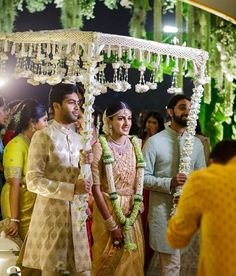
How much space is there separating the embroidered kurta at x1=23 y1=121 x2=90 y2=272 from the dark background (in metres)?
3.86

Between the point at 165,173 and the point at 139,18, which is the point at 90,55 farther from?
the point at 139,18

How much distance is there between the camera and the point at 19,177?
5.76 m

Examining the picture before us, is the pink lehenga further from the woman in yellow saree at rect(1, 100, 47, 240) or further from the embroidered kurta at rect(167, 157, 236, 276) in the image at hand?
the embroidered kurta at rect(167, 157, 236, 276)

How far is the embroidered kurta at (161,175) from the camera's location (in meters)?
5.71

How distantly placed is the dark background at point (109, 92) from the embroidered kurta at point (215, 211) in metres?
5.42

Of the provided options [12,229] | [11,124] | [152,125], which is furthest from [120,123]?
[152,125]

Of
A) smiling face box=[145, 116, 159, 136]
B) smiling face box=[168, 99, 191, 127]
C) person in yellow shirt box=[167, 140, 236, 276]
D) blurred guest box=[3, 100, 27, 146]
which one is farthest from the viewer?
smiling face box=[145, 116, 159, 136]

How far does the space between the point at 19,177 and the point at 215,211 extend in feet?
8.75

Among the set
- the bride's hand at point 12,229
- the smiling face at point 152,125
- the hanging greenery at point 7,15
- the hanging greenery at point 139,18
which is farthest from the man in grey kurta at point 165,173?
the hanging greenery at point 7,15

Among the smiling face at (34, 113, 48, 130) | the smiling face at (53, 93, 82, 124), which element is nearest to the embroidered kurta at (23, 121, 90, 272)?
the smiling face at (53, 93, 82, 124)

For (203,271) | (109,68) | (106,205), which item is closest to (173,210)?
(106,205)

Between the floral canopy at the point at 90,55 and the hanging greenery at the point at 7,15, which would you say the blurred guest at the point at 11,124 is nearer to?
the floral canopy at the point at 90,55

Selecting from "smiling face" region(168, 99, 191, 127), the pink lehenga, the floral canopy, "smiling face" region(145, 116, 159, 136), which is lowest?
the pink lehenga

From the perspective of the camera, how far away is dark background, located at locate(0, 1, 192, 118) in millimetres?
8922
